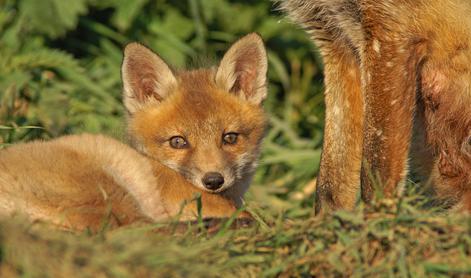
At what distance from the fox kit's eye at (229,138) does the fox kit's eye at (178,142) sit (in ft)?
0.71

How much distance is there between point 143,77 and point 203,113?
54cm

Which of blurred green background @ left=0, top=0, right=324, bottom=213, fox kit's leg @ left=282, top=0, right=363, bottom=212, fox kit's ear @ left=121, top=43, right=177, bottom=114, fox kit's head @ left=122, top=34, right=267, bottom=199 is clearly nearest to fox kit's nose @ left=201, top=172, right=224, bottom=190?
fox kit's head @ left=122, top=34, right=267, bottom=199

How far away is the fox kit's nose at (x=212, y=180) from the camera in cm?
438

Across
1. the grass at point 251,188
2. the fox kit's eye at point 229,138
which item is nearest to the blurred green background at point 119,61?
the grass at point 251,188

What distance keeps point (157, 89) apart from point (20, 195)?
56.1 inches

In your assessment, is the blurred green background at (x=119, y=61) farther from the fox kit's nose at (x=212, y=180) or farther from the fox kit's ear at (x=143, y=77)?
the fox kit's nose at (x=212, y=180)

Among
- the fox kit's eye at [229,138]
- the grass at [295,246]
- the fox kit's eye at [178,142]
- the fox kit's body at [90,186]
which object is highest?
the fox kit's eye at [229,138]

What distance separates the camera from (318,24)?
5.20 meters

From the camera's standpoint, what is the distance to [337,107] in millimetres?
5219

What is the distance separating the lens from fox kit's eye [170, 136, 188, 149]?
4.66 m

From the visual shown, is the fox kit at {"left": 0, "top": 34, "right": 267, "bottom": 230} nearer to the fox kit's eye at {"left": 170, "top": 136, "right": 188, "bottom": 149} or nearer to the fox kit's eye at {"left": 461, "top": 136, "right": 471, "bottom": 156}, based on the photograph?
the fox kit's eye at {"left": 170, "top": 136, "right": 188, "bottom": 149}

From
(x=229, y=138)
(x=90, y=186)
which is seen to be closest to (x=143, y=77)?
(x=229, y=138)

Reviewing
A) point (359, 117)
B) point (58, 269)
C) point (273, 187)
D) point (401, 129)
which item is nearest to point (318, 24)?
point (359, 117)

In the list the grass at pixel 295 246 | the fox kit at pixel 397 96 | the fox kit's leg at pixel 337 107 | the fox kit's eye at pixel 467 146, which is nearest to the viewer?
the grass at pixel 295 246
